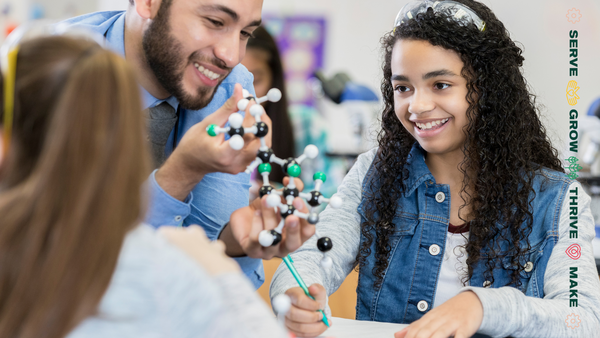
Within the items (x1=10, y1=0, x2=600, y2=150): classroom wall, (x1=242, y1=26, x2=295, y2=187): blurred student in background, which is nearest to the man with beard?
(x1=242, y1=26, x2=295, y2=187): blurred student in background

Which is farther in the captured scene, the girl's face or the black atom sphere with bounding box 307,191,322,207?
the girl's face

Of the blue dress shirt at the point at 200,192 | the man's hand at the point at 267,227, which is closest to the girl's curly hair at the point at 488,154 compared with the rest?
the blue dress shirt at the point at 200,192

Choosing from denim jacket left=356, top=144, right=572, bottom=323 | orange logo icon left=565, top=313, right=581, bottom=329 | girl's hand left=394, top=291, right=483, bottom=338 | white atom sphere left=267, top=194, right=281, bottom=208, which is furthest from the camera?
denim jacket left=356, top=144, right=572, bottom=323

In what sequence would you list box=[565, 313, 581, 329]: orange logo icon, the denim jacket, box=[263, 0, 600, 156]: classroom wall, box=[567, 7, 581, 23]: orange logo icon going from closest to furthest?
1. box=[565, 313, 581, 329]: orange logo icon
2. the denim jacket
3. box=[567, 7, 581, 23]: orange logo icon
4. box=[263, 0, 600, 156]: classroom wall

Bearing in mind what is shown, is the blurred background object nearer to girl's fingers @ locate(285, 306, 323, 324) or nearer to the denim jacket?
the denim jacket

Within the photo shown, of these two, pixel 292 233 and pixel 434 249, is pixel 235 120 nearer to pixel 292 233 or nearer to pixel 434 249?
pixel 292 233

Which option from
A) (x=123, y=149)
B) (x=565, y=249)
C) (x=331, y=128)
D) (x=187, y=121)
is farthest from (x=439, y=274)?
(x=331, y=128)

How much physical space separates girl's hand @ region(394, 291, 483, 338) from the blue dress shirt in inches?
14.5

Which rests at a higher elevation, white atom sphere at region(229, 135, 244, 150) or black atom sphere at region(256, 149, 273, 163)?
white atom sphere at region(229, 135, 244, 150)

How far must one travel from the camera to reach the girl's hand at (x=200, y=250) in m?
0.61

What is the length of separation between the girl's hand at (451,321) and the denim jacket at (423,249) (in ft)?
0.81

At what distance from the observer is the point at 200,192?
117cm

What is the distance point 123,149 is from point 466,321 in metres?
0.66

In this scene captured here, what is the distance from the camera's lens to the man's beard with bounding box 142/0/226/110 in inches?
49.5
